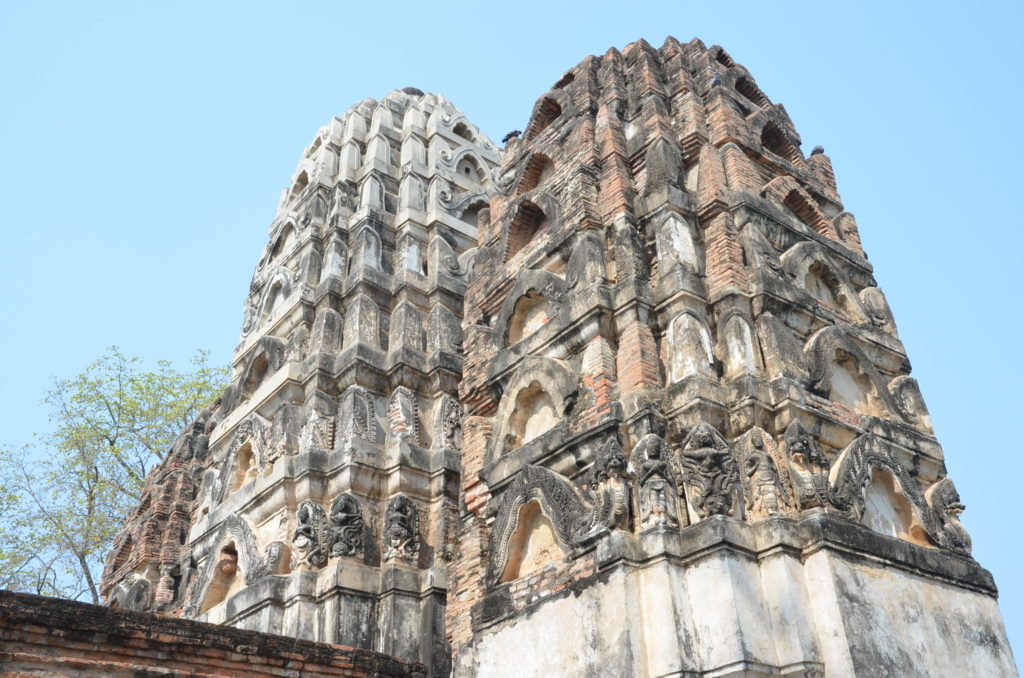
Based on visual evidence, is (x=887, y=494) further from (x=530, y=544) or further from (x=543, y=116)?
(x=543, y=116)

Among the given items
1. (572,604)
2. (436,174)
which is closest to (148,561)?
(436,174)

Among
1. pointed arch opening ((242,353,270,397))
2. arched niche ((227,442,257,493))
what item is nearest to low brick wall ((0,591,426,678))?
arched niche ((227,442,257,493))

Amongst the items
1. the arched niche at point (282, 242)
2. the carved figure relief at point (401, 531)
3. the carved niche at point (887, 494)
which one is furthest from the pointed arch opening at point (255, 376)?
the carved niche at point (887, 494)

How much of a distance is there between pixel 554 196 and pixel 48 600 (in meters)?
6.70

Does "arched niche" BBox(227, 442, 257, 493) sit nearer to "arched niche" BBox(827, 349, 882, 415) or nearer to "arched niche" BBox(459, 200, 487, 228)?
"arched niche" BBox(459, 200, 487, 228)

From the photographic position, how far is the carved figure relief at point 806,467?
292 inches

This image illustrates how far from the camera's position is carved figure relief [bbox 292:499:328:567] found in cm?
1170

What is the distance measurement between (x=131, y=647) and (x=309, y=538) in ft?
16.6

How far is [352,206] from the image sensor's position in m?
17.0

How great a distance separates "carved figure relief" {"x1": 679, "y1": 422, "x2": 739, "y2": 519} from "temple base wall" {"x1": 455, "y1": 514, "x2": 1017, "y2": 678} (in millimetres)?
194

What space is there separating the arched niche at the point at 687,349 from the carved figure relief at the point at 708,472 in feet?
2.27

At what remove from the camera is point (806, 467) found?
7570mm

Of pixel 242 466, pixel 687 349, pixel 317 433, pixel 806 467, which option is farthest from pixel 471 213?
pixel 806 467

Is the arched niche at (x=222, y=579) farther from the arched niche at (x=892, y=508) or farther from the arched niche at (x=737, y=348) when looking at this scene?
the arched niche at (x=892, y=508)
